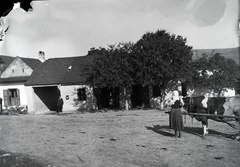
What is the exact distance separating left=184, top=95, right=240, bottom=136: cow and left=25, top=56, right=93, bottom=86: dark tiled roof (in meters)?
16.3

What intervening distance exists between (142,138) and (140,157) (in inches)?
113

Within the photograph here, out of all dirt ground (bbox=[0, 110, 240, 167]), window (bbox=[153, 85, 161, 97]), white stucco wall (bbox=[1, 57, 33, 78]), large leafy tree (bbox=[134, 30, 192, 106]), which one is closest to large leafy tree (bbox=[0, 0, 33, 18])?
dirt ground (bbox=[0, 110, 240, 167])

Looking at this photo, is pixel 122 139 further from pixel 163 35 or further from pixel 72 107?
pixel 72 107

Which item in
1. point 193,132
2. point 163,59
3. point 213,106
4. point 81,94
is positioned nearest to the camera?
point 213,106

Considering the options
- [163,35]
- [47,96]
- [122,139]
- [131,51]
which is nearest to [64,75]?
[47,96]

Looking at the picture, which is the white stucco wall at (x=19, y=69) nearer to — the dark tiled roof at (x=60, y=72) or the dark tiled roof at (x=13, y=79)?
the dark tiled roof at (x=13, y=79)

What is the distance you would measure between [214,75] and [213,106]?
13919mm

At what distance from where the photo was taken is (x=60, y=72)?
93.8ft

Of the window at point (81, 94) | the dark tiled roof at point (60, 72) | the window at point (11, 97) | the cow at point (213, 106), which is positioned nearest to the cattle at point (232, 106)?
the cow at point (213, 106)

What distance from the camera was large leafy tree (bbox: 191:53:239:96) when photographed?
23156 millimetres

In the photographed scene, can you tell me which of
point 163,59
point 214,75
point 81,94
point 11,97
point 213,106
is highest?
point 163,59

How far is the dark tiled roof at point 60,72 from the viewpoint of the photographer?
88.0 ft

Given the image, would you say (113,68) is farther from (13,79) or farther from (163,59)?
(13,79)

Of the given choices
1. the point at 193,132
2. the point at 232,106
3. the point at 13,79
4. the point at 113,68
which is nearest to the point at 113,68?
the point at 113,68
